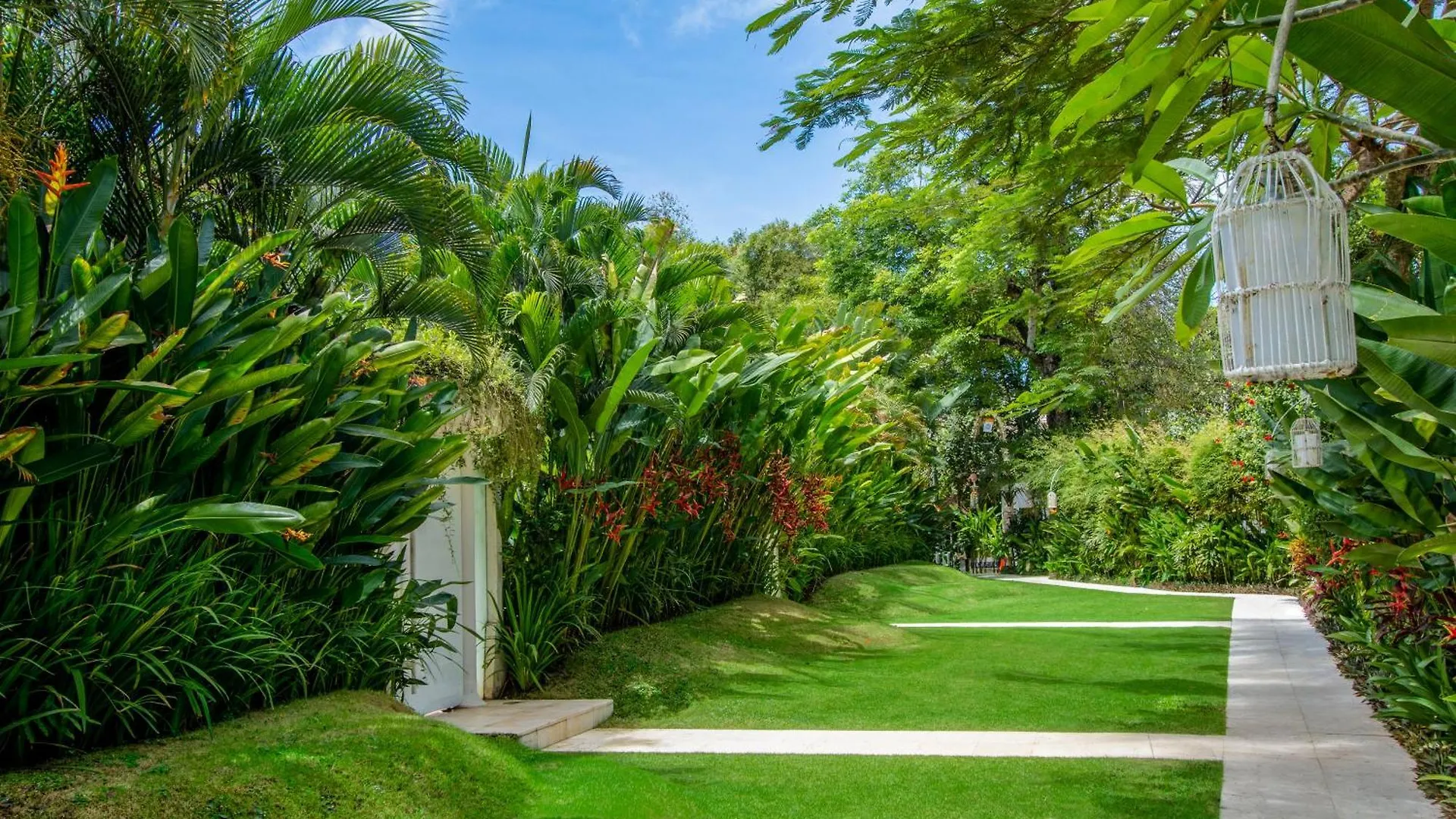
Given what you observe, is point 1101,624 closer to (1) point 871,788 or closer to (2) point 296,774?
(1) point 871,788

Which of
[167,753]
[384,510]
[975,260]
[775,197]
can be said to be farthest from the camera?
[775,197]

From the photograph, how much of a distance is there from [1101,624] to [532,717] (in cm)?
876

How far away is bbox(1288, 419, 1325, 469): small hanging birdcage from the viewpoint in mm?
7164

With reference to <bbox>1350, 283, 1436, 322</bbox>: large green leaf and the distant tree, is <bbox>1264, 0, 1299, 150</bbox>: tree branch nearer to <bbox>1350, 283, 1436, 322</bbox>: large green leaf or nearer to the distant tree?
<bbox>1350, 283, 1436, 322</bbox>: large green leaf

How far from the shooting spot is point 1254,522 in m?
17.9

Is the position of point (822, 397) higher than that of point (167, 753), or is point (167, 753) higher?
point (822, 397)

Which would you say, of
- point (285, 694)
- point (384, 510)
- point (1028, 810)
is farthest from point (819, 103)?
point (285, 694)

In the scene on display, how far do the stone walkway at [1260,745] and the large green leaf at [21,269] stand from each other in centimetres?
417

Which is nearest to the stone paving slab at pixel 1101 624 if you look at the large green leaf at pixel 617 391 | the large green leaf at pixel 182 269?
the large green leaf at pixel 617 391

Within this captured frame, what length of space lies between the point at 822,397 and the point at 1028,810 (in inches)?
300

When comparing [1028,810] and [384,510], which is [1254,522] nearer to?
[1028,810]

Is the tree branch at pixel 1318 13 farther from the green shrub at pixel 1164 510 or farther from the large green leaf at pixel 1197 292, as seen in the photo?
the green shrub at pixel 1164 510

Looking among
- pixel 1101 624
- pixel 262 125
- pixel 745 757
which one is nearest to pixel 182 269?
pixel 262 125

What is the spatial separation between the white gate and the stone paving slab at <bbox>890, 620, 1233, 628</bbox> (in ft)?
22.2
